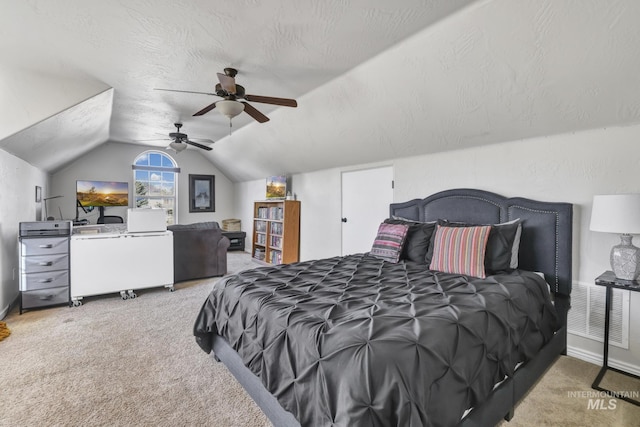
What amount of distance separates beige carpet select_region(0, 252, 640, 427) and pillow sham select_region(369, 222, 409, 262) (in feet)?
4.84

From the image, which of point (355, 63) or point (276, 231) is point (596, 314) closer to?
point (355, 63)

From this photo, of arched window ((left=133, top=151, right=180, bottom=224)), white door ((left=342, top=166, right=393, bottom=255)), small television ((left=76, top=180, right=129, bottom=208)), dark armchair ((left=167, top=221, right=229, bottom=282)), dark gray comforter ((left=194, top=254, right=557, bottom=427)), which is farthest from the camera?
arched window ((left=133, top=151, right=180, bottom=224))

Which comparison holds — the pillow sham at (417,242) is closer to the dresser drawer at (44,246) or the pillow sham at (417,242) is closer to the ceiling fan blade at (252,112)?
the ceiling fan blade at (252,112)

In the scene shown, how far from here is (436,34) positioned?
226 cm

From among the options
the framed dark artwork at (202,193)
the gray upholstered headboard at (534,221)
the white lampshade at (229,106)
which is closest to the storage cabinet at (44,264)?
the white lampshade at (229,106)

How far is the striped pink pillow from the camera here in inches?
97.6

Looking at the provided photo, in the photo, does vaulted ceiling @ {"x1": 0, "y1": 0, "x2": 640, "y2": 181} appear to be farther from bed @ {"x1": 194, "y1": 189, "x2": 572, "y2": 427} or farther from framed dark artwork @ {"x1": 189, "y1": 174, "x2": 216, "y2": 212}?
framed dark artwork @ {"x1": 189, "y1": 174, "x2": 216, "y2": 212}

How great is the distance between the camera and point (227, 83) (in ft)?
8.38

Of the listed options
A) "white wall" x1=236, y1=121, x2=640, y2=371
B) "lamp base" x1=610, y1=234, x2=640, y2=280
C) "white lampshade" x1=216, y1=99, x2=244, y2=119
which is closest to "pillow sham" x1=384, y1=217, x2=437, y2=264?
"white wall" x1=236, y1=121, x2=640, y2=371

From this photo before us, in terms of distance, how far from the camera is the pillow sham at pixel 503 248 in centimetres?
253

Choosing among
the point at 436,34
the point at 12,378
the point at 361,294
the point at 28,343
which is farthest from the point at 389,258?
the point at 28,343

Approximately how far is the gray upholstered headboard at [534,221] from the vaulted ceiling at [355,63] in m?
0.61

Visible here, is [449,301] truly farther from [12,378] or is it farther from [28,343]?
[28,343]

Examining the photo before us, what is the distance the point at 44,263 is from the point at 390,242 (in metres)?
3.98
